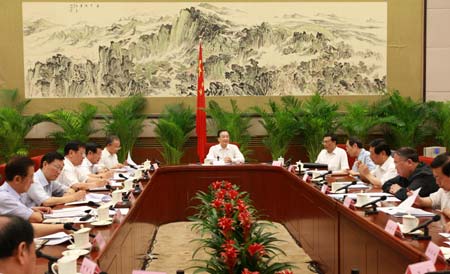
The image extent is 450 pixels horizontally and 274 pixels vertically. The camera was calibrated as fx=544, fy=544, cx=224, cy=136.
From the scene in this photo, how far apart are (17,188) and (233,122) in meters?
5.17

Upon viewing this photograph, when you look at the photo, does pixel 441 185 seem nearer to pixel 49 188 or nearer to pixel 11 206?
pixel 11 206

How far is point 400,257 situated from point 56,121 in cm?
664

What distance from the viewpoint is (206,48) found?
8.66 m

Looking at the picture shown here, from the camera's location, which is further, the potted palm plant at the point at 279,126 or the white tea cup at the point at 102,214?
the potted palm plant at the point at 279,126

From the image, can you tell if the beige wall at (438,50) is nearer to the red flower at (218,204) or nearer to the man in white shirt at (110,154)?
the man in white shirt at (110,154)

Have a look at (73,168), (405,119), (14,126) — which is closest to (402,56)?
(405,119)

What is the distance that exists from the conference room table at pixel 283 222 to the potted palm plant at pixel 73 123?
2416 millimetres

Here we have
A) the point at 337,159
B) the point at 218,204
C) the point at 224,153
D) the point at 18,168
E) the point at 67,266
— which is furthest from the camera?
the point at 224,153

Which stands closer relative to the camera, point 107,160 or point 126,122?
point 107,160

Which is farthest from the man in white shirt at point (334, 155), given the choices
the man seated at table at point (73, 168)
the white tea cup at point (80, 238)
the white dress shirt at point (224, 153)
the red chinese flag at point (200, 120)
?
the white tea cup at point (80, 238)

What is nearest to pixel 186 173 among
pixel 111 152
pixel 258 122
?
pixel 111 152

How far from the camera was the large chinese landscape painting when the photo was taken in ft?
27.7

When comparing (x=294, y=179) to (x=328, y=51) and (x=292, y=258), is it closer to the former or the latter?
(x=292, y=258)

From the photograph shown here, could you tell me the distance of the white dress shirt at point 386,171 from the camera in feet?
16.0
